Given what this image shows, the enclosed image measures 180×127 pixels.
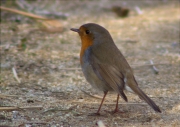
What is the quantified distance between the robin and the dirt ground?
0.92 feet

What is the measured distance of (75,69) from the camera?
5441 mm

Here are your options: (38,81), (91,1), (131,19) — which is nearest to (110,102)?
(38,81)

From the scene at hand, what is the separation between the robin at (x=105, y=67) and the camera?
12.9 ft

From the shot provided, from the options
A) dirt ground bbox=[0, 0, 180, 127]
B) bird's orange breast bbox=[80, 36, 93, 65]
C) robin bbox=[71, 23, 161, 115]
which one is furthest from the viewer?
bird's orange breast bbox=[80, 36, 93, 65]

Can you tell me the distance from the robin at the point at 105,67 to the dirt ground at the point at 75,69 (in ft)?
0.92

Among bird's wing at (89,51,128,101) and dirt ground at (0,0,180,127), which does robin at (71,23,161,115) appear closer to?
bird's wing at (89,51,128,101)

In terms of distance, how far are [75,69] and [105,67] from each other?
57.7 inches

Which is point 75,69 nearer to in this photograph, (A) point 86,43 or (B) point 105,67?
(A) point 86,43

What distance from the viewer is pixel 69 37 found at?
7098mm

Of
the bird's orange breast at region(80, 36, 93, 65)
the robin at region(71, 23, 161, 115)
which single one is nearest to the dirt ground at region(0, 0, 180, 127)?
the robin at region(71, 23, 161, 115)

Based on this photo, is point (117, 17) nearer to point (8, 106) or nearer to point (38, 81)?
point (38, 81)

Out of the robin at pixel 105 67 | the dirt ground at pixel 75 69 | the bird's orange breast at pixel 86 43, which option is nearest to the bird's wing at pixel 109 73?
the robin at pixel 105 67

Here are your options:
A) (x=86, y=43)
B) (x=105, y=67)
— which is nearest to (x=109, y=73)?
(x=105, y=67)

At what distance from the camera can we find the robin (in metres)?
3.92
